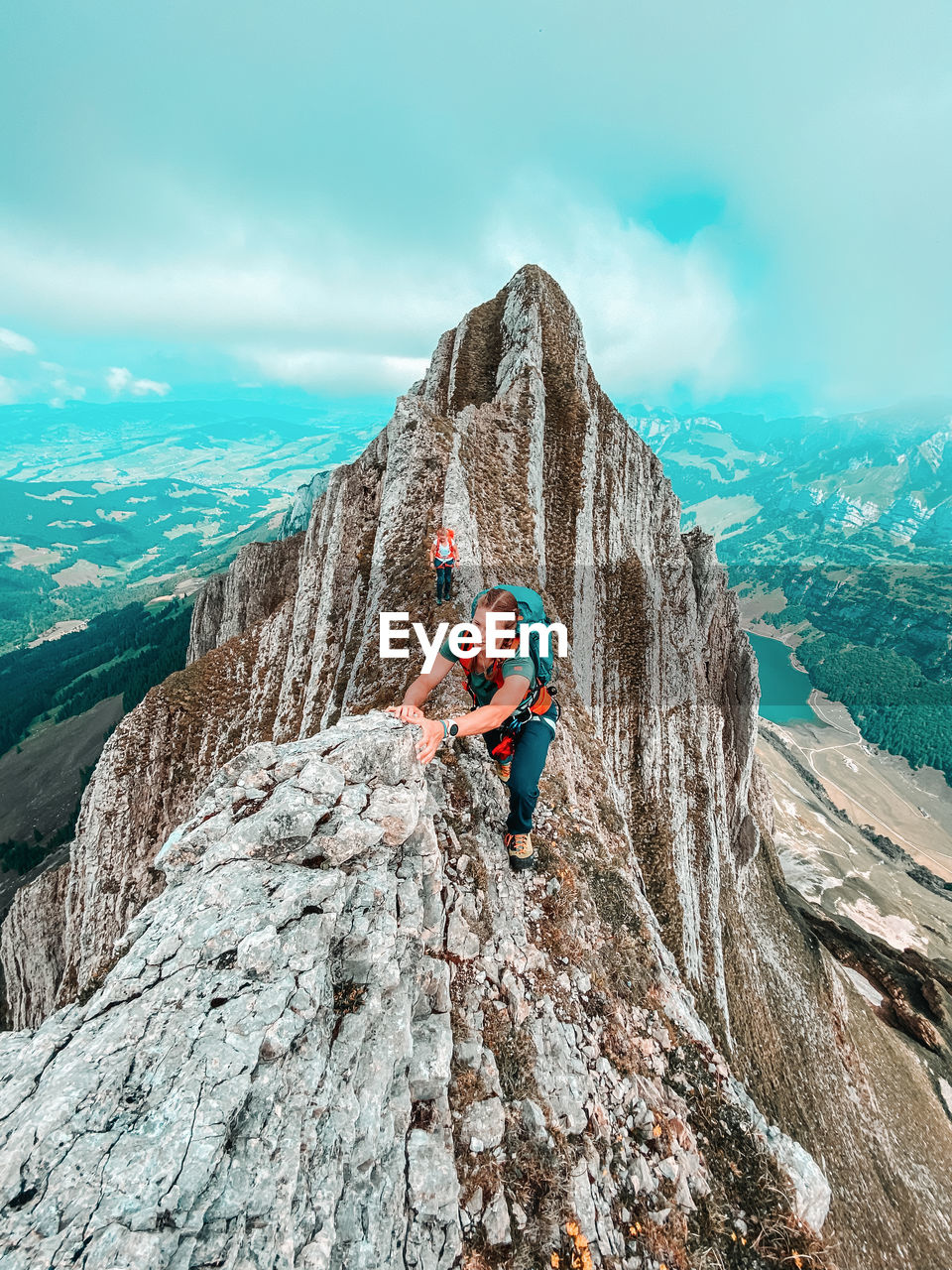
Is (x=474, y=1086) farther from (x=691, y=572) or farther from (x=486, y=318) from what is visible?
(x=486, y=318)

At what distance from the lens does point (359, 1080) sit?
6531 millimetres

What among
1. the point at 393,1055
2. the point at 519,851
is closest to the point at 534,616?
the point at 519,851

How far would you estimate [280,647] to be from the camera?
3238 cm

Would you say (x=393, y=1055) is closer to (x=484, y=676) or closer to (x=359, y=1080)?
(x=359, y=1080)

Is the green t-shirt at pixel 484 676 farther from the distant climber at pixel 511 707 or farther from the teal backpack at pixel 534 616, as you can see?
the teal backpack at pixel 534 616

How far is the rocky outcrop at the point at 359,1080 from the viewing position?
4.88 m

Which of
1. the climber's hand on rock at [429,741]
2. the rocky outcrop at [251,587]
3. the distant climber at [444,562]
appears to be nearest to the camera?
the climber's hand on rock at [429,741]

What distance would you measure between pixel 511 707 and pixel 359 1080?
5.41m

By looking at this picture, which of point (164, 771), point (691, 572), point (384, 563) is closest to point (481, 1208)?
point (384, 563)

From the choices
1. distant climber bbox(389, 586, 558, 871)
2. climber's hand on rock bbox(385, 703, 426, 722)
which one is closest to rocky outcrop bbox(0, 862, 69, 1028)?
climber's hand on rock bbox(385, 703, 426, 722)

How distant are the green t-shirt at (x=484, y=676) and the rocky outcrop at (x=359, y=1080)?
5.23 ft

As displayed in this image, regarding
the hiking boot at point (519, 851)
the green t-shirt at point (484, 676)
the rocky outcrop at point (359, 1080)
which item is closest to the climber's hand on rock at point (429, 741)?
the rocky outcrop at point (359, 1080)

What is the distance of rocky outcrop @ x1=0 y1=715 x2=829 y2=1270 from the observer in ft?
16.0

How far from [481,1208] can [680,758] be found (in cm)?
3084
